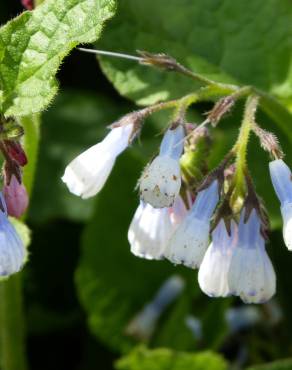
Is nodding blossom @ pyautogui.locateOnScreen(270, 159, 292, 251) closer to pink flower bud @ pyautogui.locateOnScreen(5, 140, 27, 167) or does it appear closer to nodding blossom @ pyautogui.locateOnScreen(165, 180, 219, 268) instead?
nodding blossom @ pyautogui.locateOnScreen(165, 180, 219, 268)

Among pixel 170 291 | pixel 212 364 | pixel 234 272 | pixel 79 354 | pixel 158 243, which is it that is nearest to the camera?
pixel 234 272

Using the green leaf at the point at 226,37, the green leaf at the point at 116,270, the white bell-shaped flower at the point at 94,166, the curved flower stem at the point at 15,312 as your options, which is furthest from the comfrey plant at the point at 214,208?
the green leaf at the point at 116,270

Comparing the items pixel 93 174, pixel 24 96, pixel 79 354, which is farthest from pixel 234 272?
pixel 79 354

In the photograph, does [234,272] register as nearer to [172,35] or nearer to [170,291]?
[172,35]

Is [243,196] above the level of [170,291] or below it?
above

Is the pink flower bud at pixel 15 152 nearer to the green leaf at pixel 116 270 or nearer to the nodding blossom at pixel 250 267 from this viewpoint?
the nodding blossom at pixel 250 267

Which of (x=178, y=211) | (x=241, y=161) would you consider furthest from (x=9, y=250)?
(x=241, y=161)
